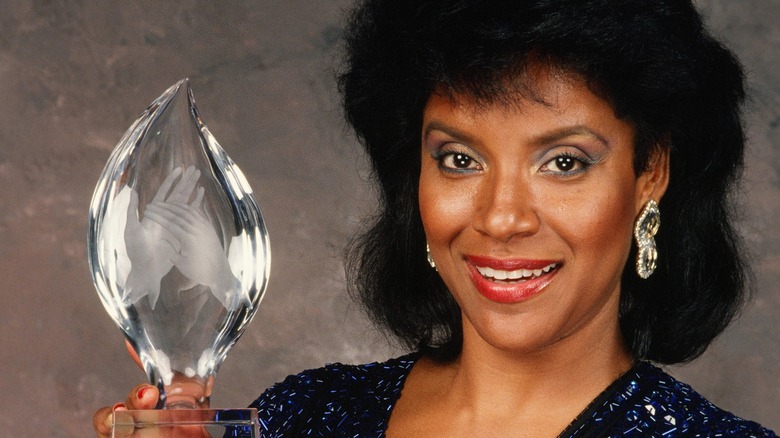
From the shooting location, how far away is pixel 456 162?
5.60 ft

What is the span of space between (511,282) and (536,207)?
11 cm

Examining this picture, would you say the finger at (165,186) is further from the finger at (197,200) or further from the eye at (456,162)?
the eye at (456,162)

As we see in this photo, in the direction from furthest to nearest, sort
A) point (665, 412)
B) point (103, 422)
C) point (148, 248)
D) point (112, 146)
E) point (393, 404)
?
1. point (112, 146)
2. point (393, 404)
3. point (665, 412)
4. point (103, 422)
5. point (148, 248)

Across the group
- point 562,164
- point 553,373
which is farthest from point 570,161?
point 553,373

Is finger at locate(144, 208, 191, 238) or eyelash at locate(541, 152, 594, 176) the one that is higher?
eyelash at locate(541, 152, 594, 176)

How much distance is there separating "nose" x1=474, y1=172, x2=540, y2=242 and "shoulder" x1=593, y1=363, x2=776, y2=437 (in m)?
0.28

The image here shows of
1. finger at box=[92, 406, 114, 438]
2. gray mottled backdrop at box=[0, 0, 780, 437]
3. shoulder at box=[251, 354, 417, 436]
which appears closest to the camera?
finger at box=[92, 406, 114, 438]

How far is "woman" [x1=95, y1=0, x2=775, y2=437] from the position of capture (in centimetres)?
161

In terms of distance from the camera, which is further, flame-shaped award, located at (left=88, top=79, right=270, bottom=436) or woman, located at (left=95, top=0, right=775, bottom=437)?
woman, located at (left=95, top=0, right=775, bottom=437)

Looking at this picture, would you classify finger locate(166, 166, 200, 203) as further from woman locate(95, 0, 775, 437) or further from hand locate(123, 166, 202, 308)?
woman locate(95, 0, 775, 437)

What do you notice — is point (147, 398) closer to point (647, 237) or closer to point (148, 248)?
point (148, 248)

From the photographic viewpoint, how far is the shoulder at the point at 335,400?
1.90 m

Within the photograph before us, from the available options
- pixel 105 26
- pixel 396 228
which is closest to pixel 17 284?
pixel 105 26

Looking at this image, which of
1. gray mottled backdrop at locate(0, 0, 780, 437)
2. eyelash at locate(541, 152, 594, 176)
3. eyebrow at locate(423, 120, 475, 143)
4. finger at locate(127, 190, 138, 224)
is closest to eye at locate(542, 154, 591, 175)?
eyelash at locate(541, 152, 594, 176)
